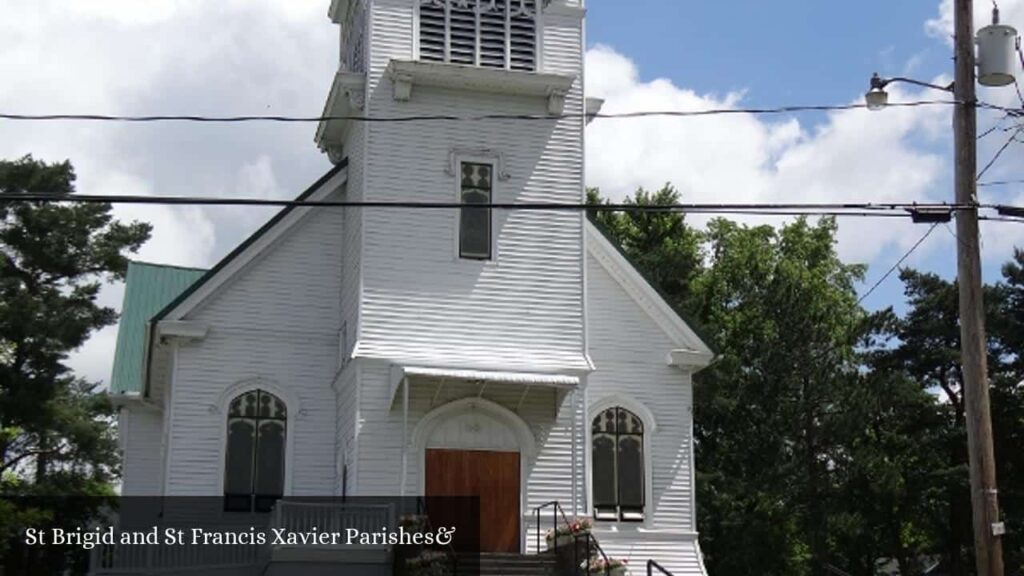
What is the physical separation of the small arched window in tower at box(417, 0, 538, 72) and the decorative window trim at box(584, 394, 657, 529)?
594 cm

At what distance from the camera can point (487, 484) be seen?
23656mm

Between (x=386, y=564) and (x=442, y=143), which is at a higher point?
(x=442, y=143)

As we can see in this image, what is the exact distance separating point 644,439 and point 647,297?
2.55m

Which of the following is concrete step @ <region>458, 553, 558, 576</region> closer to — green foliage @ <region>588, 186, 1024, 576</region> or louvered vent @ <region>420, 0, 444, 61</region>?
louvered vent @ <region>420, 0, 444, 61</region>

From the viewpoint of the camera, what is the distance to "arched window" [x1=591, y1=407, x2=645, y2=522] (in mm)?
24938

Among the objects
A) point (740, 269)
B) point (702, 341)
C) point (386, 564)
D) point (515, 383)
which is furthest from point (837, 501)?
point (386, 564)

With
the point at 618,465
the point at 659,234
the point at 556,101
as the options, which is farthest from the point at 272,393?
the point at 659,234

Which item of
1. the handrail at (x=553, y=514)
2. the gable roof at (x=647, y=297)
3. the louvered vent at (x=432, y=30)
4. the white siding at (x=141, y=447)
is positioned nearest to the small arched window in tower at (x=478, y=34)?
the louvered vent at (x=432, y=30)

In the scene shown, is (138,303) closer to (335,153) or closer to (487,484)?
(335,153)

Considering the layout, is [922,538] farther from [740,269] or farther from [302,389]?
[302,389]

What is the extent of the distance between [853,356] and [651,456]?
2035 cm

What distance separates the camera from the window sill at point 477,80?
2403 centimetres

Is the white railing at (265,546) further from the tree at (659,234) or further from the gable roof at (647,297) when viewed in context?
the tree at (659,234)

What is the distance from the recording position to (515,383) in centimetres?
2317
